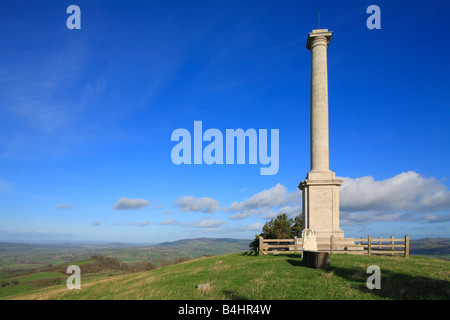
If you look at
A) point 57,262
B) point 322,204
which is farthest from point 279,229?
point 57,262

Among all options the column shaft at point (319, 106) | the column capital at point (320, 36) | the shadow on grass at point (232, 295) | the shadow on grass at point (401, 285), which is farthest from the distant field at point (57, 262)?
the column capital at point (320, 36)

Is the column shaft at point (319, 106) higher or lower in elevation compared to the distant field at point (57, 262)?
higher

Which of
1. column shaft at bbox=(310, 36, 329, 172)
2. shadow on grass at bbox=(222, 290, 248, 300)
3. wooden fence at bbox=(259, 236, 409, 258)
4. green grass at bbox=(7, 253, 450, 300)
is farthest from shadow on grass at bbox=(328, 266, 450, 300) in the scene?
column shaft at bbox=(310, 36, 329, 172)

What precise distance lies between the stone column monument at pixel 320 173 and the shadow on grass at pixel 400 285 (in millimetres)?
11335

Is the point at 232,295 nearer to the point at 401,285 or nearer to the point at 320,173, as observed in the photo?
the point at 401,285

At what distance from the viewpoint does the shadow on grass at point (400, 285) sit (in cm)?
862

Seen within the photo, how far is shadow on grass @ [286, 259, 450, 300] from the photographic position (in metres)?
8.62

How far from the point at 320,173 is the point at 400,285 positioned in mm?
16068

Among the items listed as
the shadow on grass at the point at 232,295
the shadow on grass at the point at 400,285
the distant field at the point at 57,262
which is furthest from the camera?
the distant field at the point at 57,262

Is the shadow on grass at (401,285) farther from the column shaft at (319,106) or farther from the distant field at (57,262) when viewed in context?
the distant field at (57,262)

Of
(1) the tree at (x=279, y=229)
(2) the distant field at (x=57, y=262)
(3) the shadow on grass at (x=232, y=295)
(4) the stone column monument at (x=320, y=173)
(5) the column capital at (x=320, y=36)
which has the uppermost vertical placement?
(5) the column capital at (x=320, y=36)
